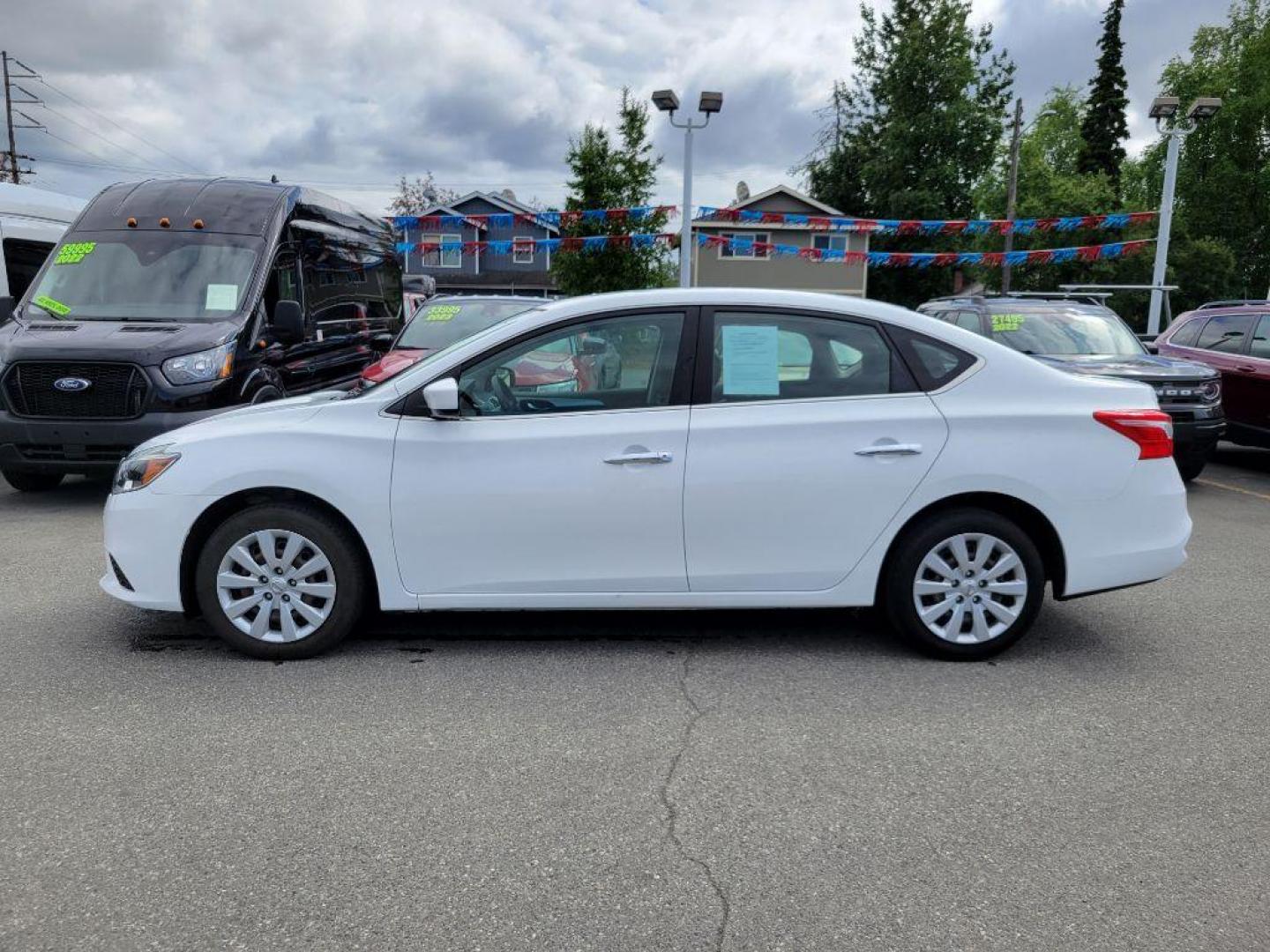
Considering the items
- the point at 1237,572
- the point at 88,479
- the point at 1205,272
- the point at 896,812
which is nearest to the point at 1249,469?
the point at 1237,572

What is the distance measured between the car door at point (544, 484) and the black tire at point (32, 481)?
18.7ft

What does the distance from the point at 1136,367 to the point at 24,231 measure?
1358 cm

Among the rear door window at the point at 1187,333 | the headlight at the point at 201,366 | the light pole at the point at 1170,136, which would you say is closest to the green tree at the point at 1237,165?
the light pole at the point at 1170,136

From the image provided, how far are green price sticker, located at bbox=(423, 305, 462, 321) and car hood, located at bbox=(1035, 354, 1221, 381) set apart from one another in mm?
6071

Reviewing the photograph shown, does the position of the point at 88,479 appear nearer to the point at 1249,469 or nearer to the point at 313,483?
the point at 313,483

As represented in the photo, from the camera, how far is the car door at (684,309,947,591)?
13.7ft

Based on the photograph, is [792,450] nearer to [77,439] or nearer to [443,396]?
[443,396]

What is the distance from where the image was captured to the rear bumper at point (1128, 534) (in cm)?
429

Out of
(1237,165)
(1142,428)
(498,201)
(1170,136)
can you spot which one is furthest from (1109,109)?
(1142,428)

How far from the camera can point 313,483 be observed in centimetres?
418

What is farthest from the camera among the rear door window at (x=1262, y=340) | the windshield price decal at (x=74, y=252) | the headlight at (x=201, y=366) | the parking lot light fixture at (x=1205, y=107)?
the parking lot light fixture at (x=1205, y=107)

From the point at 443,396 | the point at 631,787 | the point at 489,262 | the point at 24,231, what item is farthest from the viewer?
the point at 489,262

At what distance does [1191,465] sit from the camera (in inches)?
357

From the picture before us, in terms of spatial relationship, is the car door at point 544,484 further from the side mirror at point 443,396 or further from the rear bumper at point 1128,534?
the rear bumper at point 1128,534
